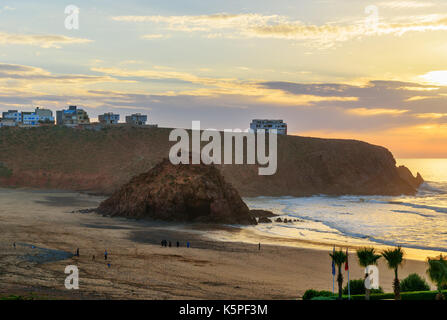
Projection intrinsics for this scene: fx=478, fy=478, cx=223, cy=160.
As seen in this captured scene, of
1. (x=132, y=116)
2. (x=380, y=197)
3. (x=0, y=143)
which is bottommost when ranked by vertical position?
(x=380, y=197)

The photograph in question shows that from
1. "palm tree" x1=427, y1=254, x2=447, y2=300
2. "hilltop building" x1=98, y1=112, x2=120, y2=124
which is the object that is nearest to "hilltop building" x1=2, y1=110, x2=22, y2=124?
"hilltop building" x1=98, y1=112, x2=120, y2=124

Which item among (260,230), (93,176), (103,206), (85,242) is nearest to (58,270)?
(85,242)

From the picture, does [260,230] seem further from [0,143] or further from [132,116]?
[132,116]

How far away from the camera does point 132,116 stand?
7377 inches

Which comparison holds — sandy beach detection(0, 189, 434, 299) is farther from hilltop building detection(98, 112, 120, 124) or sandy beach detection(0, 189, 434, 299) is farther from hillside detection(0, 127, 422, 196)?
hilltop building detection(98, 112, 120, 124)

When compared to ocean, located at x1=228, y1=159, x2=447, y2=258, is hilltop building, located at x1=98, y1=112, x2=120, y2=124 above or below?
above

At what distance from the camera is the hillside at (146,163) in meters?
117

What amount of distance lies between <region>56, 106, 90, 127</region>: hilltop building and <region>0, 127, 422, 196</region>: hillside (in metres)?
13.0

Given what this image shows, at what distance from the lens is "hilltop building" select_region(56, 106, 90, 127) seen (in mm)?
165950

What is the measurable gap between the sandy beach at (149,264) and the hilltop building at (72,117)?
110 m

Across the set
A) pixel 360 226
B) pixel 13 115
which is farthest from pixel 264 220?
pixel 13 115

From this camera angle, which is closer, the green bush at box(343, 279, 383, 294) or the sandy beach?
the green bush at box(343, 279, 383, 294)

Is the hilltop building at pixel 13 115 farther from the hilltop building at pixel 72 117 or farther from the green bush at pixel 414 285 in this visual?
the green bush at pixel 414 285
